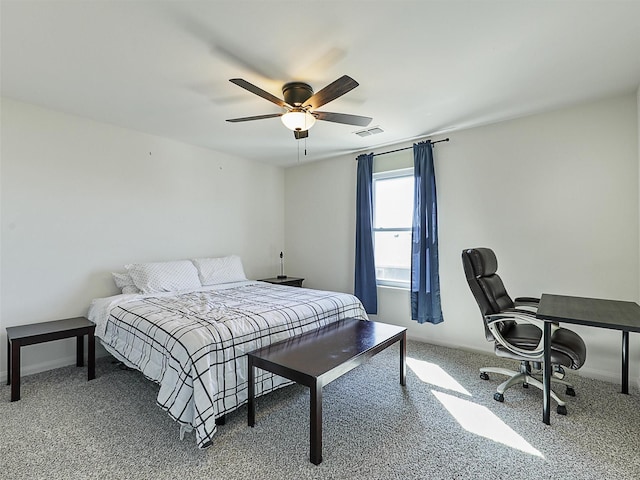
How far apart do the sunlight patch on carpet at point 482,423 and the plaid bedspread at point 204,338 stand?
3.78ft

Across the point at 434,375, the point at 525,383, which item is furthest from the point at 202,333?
the point at 525,383

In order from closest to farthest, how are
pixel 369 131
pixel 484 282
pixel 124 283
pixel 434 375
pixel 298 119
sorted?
pixel 298 119
pixel 484 282
pixel 434 375
pixel 124 283
pixel 369 131

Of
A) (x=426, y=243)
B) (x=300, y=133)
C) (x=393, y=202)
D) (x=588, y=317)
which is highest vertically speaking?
(x=300, y=133)

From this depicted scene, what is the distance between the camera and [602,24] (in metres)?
1.82

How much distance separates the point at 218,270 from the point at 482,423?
3125 millimetres

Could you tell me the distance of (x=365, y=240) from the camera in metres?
4.20

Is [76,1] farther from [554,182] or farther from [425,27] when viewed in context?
[554,182]

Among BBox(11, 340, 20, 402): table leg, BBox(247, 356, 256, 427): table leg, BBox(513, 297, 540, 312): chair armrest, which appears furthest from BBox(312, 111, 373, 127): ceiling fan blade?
BBox(11, 340, 20, 402): table leg

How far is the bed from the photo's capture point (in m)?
1.89

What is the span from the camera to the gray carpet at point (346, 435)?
5.51 feet

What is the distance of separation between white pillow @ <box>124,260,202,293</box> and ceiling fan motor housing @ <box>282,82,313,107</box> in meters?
2.23

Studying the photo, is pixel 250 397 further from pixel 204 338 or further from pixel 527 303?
pixel 527 303

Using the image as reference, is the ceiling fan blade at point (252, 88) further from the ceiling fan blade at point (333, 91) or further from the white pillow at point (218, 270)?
the white pillow at point (218, 270)

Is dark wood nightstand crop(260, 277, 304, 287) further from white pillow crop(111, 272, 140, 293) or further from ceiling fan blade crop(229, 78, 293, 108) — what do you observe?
ceiling fan blade crop(229, 78, 293, 108)
